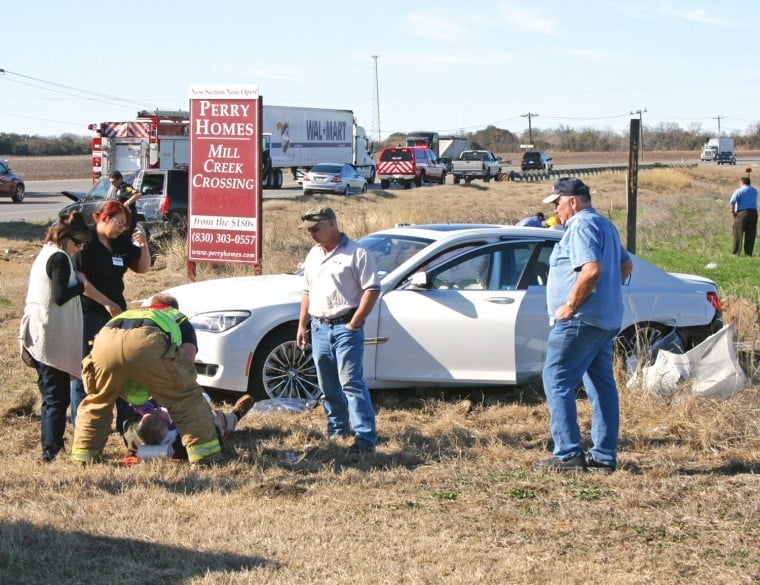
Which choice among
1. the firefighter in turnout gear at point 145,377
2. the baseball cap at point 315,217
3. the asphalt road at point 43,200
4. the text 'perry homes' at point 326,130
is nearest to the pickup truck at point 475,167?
the text 'perry homes' at point 326,130

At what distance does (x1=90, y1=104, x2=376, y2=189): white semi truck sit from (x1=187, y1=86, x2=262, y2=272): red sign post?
1999 centimetres

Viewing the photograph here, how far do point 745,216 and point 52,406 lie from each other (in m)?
17.9

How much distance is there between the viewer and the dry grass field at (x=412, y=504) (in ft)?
15.3

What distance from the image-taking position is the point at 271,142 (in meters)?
46.5

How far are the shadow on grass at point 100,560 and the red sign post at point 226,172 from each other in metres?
8.13

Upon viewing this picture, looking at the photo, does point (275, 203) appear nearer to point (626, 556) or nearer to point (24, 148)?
point (626, 556)

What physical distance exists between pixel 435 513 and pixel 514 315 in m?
2.91

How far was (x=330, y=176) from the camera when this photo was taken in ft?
127

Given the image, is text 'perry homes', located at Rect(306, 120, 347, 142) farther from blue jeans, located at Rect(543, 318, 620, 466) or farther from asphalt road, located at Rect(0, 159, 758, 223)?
blue jeans, located at Rect(543, 318, 620, 466)

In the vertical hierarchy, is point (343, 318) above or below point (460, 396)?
above

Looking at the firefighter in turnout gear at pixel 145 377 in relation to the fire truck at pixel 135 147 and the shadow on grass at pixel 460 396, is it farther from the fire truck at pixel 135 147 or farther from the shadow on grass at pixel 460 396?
the fire truck at pixel 135 147

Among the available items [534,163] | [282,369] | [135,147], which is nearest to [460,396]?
[282,369]

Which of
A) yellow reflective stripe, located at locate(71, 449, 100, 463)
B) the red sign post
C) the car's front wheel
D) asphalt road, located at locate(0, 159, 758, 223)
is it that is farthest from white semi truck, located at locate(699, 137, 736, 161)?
yellow reflective stripe, located at locate(71, 449, 100, 463)

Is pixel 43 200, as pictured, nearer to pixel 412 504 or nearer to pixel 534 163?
pixel 412 504
